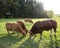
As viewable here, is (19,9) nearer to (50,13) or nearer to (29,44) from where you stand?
(50,13)

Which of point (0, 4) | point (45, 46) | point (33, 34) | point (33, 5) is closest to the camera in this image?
point (45, 46)

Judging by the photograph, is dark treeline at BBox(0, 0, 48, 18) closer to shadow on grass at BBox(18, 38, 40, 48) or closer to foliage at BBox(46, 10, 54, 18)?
foliage at BBox(46, 10, 54, 18)

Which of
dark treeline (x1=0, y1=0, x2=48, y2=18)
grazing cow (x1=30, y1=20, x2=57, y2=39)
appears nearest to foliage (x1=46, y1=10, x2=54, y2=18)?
dark treeline (x1=0, y1=0, x2=48, y2=18)

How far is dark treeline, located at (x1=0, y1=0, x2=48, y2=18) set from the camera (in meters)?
52.8

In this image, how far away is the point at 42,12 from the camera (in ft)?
189

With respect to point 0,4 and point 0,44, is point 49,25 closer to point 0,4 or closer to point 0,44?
point 0,44

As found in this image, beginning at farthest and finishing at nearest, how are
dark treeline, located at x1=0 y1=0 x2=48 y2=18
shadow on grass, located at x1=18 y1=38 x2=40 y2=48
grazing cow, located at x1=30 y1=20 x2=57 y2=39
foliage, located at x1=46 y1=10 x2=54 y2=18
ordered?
foliage, located at x1=46 y1=10 x2=54 y2=18
dark treeline, located at x1=0 y1=0 x2=48 y2=18
grazing cow, located at x1=30 y1=20 x2=57 y2=39
shadow on grass, located at x1=18 y1=38 x2=40 y2=48

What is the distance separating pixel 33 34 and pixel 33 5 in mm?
42734

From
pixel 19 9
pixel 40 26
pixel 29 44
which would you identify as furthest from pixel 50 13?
pixel 29 44

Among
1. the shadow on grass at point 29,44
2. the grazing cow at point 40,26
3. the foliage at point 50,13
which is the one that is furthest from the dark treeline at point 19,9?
the shadow on grass at point 29,44

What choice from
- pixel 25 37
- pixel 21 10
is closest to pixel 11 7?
pixel 21 10

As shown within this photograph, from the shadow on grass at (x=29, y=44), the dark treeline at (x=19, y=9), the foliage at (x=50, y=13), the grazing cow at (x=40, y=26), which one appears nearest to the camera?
the shadow on grass at (x=29, y=44)

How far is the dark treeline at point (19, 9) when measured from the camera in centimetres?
5278

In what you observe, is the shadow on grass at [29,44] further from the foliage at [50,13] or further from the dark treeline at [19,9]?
Result: the foliage at [50,13]
